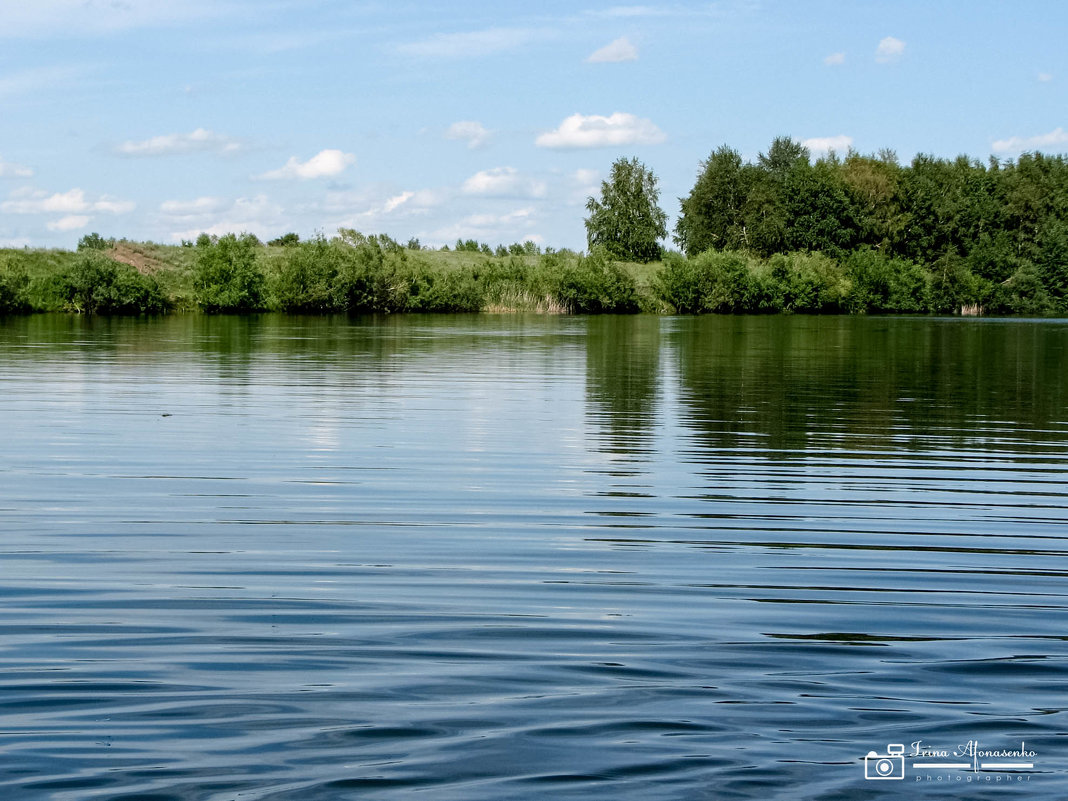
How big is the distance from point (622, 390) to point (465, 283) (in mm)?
55481

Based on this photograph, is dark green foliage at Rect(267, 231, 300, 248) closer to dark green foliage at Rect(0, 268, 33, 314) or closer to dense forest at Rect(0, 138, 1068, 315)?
dense forest at Rect(0, 138, 1068, 315)

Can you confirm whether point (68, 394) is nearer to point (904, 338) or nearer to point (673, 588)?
point (673, 588)

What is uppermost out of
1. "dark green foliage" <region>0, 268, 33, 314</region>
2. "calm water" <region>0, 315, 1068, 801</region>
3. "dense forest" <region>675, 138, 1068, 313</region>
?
"dense forest" <region>675, 138, 1068, 313</region>

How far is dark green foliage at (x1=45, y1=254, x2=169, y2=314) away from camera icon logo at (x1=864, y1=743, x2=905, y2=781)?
214ft

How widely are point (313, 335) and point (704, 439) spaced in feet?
97.5

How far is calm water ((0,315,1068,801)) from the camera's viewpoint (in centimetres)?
384

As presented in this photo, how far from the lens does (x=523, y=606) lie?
5.89 meters

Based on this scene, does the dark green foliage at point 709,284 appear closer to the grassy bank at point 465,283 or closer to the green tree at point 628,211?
the grassy bank at point 465,283

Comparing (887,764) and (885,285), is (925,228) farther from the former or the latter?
(887,764)

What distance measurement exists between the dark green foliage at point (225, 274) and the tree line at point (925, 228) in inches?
1410

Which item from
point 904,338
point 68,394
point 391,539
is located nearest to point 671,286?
point 904,338

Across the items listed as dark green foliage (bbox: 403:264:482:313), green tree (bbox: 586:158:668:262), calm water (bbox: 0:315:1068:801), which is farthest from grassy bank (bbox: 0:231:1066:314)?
calm water (bbox: 0:315:1068:801)

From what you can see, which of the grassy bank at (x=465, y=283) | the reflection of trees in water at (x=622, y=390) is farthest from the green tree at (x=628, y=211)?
the reflection of trees in water at (x=622, y=390)

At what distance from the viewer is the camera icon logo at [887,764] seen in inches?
147
